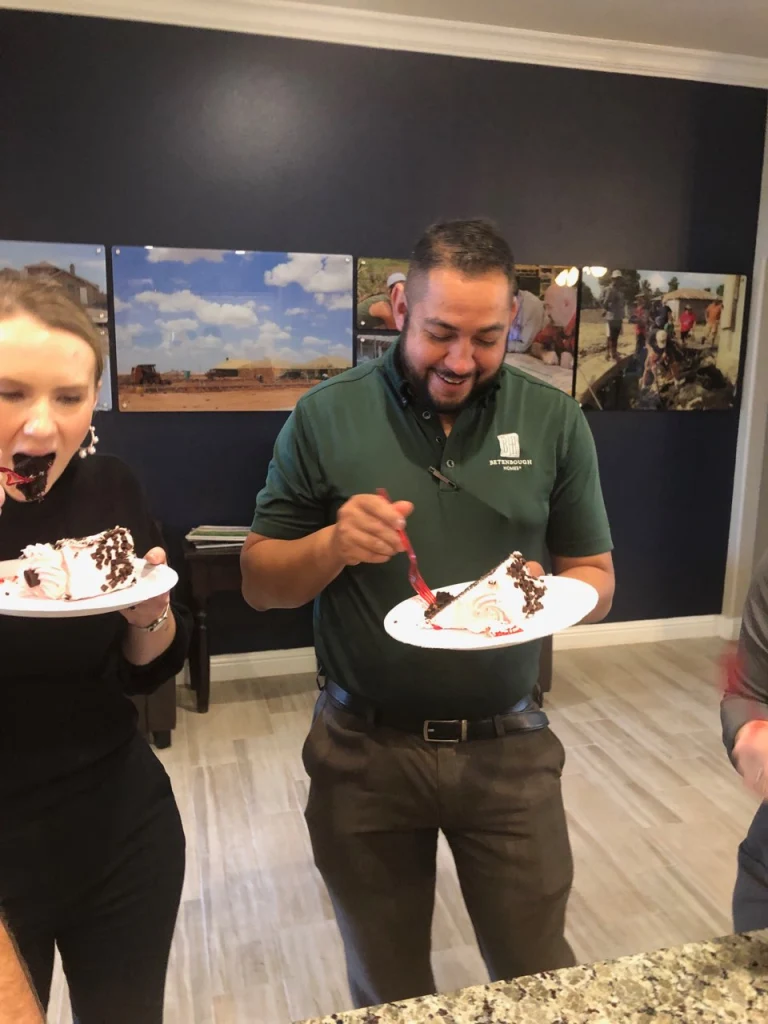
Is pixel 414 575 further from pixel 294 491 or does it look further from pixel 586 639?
pixel 586 639

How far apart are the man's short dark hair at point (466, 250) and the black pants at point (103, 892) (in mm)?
898

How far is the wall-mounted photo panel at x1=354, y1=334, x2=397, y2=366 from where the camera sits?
11.7 feet

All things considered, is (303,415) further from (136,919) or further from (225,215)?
(225,215)

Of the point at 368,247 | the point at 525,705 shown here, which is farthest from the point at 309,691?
the point at 525,705

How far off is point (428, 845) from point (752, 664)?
2.13 ft

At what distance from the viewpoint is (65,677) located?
1102 mm

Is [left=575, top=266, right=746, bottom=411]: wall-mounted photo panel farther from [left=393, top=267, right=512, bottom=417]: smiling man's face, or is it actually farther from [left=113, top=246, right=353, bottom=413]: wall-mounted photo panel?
[left=393, top=267, right=512, bottom=417]: smiling man's face

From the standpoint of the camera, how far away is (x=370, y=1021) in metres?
0.64

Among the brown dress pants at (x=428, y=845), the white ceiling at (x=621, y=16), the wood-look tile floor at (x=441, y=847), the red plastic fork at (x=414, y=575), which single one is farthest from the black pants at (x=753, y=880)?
the white ceiling at (x=621, y=16)

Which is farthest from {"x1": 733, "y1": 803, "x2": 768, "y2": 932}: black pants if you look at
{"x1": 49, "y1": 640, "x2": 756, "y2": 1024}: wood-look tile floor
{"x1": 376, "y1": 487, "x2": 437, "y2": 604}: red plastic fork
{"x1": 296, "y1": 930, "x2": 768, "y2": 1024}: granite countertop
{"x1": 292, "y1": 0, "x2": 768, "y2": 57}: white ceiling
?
{"x1": 292, "y1": 0, "x2": 768, "y2": 57}: white ceiling

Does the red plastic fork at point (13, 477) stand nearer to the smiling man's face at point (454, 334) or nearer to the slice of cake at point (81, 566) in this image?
the slice of cake at point (81, 566)

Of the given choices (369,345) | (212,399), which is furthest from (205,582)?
(369,345)

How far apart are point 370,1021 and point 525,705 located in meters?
0.83

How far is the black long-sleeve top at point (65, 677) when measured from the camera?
1.06 m
